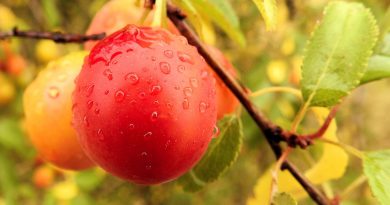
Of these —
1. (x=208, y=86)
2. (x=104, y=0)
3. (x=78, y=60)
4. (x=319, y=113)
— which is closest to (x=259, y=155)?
(x=104, y=0)

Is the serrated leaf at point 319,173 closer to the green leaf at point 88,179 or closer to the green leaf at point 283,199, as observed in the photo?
the green leaf at point 283,199

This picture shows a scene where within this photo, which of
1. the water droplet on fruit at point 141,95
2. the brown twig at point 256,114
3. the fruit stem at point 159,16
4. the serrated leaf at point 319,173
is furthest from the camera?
the serrated leaf at point 319,173

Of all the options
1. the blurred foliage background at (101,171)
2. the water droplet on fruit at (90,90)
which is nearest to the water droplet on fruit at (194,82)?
the water droplet on fruit at (90,90)

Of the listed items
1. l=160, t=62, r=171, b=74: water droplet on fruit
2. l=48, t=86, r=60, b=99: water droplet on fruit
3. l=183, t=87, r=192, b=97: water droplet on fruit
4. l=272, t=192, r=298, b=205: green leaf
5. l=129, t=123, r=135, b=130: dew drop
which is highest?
l=48, t=86, r=60, b=99: water droplet on fruit

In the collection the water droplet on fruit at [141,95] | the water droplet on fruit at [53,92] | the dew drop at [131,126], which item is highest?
the water droplet on fruit at [53,92]

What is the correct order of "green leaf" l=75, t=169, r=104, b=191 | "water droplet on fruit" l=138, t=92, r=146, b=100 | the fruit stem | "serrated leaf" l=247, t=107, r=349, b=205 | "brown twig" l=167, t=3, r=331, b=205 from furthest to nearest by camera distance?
"green leaf" l=75, t=169, r=104, b=191 < "serrated leaf" l=247, t=107, r=349, b=205 < "brown twig" l=167, t=3, r=331, b=205 < the fruit stem < "water droplet on fruit" l=138, t=92, r=146, b=100

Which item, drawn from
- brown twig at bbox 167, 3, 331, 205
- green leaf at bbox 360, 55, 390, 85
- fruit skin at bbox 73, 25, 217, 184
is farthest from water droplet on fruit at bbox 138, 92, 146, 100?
green leaf at bbox 360, 55, 390, 85

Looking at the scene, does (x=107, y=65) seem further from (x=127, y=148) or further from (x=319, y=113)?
(x=319, y=113)

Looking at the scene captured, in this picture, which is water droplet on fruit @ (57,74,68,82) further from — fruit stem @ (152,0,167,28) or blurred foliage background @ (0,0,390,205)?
blurred foliage background @ (0,0,390,205)
